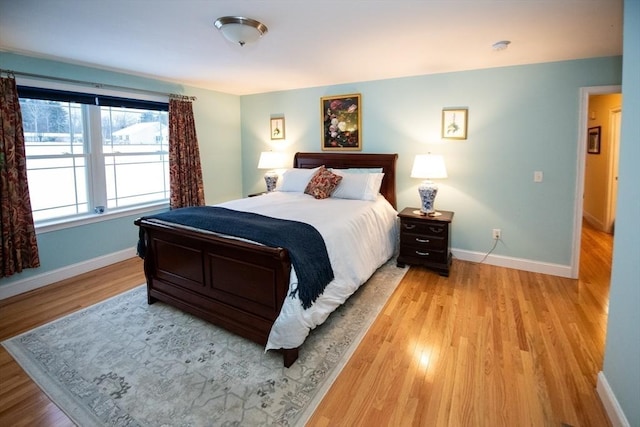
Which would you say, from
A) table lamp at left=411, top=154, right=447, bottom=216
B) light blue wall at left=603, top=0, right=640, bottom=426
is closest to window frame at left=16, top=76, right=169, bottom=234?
table lamp at left=411, top=154, right=447, bottom=216

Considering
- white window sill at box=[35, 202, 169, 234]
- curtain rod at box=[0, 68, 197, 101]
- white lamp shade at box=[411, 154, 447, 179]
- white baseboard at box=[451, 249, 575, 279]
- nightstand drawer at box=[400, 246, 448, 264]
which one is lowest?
white baseboard at box=[451, 249, 575, 279]

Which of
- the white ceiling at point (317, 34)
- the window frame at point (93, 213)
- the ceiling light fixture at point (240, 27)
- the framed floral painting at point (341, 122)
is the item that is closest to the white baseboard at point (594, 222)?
the white ceiling at point (317, 34)

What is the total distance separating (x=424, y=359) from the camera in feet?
7.09

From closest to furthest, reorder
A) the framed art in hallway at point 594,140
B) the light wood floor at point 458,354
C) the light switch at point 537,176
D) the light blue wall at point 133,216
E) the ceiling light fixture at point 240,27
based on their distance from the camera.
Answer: the light wood floor at point 458,354 < the ceiling light fixture at point 240,27 < the light blue wall at point 133,216 < the light switch at point 537,176 < the framed art in hallway at point 594,140

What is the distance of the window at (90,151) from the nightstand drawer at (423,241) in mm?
3287

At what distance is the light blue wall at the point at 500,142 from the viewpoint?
3309 millimetres

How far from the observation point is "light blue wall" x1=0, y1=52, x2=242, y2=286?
3.29 meters

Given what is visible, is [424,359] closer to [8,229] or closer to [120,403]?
[120,403]

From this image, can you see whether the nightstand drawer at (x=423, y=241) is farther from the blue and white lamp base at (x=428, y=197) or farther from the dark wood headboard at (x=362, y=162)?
the dark wood headboard at (x=362, y=162)

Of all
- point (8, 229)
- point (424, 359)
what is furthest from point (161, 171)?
point (424, 359)

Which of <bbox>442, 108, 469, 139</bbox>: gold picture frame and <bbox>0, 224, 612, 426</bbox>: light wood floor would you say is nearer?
<bbox>0, 224, 612, 426</bbox>: light wood floor

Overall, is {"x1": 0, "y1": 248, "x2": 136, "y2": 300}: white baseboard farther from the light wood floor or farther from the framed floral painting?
the framed floral painting

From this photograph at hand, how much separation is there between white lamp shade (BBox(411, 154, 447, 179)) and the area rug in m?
1.57

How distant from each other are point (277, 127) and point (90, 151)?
8.07 ft
